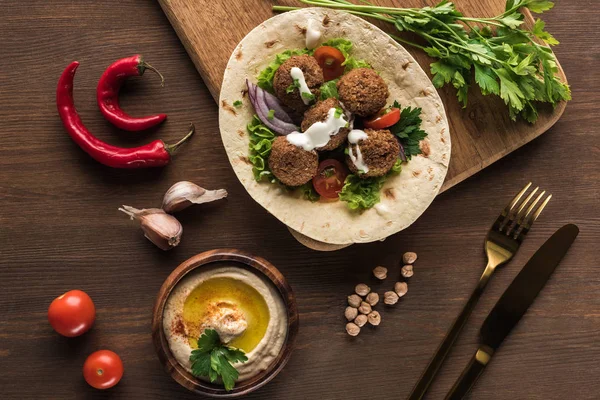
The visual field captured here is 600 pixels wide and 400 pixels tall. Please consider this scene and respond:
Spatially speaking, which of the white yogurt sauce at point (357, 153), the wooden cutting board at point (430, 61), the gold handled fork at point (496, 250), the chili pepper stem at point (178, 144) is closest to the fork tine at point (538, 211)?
the gold handled fork at point (496, 250)

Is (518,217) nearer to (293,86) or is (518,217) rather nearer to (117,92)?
(293,86)

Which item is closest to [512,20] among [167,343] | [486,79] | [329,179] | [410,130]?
[486,79]

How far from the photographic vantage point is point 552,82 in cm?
333

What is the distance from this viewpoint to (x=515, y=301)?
370 centimetres

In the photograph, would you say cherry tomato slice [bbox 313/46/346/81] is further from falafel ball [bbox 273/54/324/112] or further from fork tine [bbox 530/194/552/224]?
fork tine [bbox 530/194/552/224]

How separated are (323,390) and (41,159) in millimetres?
2378

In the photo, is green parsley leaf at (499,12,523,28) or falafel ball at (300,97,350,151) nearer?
falafel ball at (300,97,350,151)

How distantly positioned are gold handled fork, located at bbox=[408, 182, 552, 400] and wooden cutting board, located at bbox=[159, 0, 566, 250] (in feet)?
1.24

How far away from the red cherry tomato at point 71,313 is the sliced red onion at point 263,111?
5.17 ft

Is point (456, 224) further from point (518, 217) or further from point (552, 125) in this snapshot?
point (552, 125)

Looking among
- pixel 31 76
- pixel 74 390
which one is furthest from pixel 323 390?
pixel 31 76

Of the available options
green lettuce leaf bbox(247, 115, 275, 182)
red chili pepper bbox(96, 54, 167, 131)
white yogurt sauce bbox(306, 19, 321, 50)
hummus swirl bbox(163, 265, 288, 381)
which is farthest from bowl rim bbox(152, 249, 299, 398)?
white yogurt sauce bbox(306, 19, 321, 50)

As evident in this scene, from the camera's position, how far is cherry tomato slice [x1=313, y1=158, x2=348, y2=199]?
3.36m

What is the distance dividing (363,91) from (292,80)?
1.34 feet
